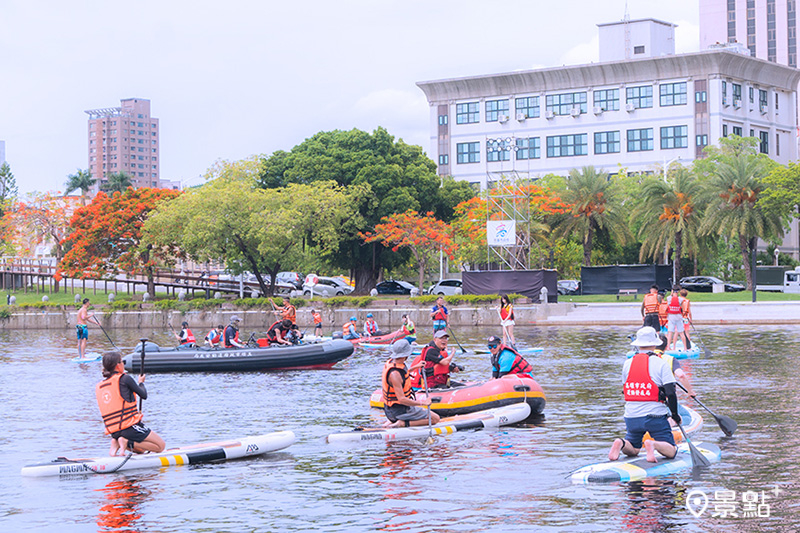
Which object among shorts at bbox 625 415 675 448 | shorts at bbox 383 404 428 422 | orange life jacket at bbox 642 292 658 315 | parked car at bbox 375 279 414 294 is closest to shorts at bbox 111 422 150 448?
shorts at bbox 383 404 428 422

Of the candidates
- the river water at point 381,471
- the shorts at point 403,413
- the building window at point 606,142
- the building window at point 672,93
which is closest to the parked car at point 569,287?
the building window at point 606,142

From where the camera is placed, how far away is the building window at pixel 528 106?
9269cm

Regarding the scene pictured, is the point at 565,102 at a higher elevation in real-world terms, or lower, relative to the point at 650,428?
higher

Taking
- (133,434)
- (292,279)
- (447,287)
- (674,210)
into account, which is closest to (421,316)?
(447,287)

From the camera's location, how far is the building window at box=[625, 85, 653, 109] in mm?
87625

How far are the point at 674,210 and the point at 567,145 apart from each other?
31864mm

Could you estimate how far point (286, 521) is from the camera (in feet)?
35.5

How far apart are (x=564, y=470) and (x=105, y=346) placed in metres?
30.6

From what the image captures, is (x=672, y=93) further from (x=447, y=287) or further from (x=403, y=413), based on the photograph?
(x=403, y=413)

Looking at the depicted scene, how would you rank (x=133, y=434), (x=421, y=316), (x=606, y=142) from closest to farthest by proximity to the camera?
(x=133, y=434) → (x=421, y=316) → (x=606, y=142)

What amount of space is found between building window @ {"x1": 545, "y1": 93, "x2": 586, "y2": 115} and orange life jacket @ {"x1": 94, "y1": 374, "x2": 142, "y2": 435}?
82.5 m

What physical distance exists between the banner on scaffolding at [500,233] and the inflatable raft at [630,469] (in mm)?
40278

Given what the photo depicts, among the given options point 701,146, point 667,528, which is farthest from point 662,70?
point 667,528

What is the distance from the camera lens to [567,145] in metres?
91.2
